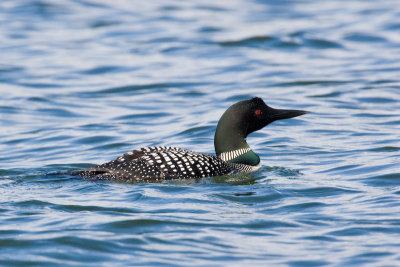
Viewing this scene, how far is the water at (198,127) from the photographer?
18.6 feet

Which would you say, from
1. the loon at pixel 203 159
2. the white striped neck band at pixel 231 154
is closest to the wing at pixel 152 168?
the loon at pixel 203 159

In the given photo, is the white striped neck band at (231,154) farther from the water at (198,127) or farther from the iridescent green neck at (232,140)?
the water at (198,127)

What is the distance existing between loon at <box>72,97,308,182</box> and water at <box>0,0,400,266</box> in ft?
0.46

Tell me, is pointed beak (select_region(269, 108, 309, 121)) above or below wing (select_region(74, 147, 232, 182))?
above

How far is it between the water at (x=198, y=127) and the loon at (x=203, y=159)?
14 centimetres

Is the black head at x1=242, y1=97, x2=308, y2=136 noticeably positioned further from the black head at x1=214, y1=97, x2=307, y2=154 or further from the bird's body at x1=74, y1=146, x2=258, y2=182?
the bird's body at x1=74, y1=146, x2=258, y2=182

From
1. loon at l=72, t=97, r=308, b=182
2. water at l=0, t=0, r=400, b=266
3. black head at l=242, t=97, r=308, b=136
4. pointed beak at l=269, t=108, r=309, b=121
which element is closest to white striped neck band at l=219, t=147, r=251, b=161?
loon at l=72, t=97, r=308, b=182

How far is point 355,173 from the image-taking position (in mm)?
7789

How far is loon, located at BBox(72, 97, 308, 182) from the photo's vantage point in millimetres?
7207

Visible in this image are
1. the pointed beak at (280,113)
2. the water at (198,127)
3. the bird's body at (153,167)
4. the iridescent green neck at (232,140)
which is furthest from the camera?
the pointed beak at (280,113)

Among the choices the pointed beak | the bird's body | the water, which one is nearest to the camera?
the water

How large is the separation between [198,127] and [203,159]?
2651 millimetres

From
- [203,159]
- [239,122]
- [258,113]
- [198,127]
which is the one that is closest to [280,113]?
[258,113]

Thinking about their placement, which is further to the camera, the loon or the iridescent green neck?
the iridescent green neck
